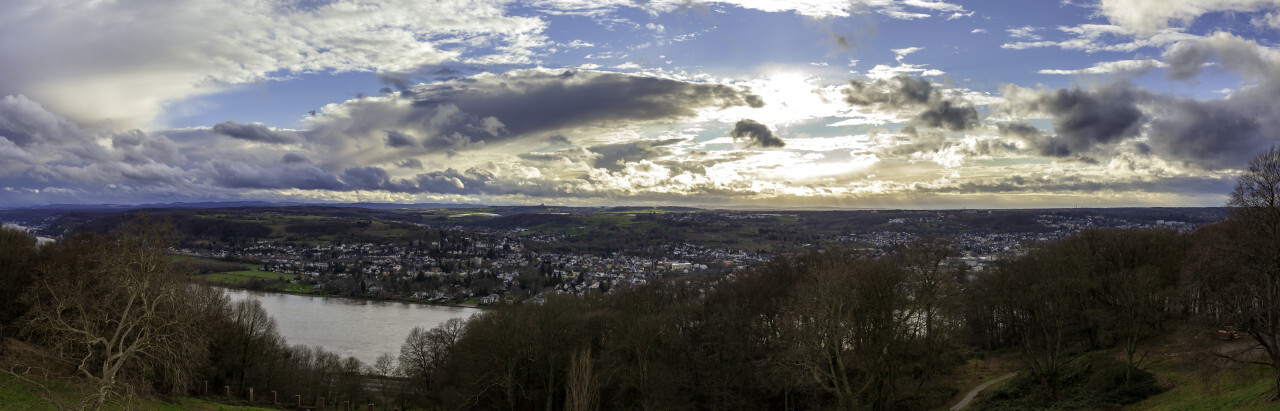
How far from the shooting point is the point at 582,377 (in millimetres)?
18906

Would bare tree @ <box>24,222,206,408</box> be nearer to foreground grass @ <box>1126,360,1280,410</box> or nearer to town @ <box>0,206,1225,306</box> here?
foreground grass @ <box>1126,360,1280,410</box>

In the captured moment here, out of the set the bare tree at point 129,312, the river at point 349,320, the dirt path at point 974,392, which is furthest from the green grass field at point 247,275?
the dirt path at point 974,392

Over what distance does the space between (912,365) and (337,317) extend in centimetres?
6736

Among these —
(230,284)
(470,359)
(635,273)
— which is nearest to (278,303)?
(230,284)

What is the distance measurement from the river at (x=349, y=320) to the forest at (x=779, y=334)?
16268mm

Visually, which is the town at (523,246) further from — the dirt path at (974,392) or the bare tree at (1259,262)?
the bare tree at (1259,262)

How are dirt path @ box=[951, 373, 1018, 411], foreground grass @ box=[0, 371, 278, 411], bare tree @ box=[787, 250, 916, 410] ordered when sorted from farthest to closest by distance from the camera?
dirt path @ box=[951, 373, 1018, 411] < bare tree @ box=[787, 250, 916, 410] < foreground grass @ box=[0, 371, 278, 411]

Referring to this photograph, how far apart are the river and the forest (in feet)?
53.4

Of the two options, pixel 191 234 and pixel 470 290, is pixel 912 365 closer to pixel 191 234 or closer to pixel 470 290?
pixel 470 290

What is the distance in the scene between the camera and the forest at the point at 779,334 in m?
23.3

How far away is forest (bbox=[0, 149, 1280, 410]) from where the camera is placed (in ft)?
76.5

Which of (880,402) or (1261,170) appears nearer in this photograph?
(1261,170)

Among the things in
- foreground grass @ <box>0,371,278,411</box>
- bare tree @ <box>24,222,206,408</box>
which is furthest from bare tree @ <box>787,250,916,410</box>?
foreground grass @ <box>0,371,278,411</box>

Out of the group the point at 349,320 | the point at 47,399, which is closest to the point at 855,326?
the point at 47,399
